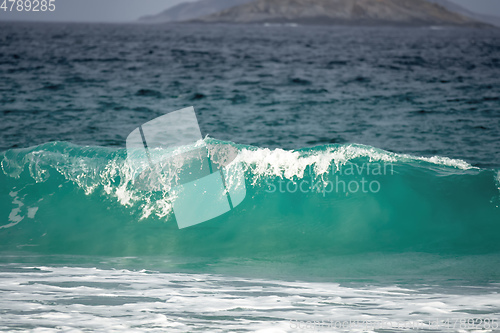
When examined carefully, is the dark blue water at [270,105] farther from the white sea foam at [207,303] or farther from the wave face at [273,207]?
the white sea foam at [207,303]

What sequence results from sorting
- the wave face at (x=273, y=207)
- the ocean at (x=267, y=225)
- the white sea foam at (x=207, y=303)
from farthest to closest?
the wave face at (x=273, y=207) < the ocean at (x=267, y=225) < the white sea foam at (x=207, y=303)

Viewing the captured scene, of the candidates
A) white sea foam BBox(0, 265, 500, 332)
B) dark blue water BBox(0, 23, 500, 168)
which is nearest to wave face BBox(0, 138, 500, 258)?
white sea foam BBox(0, 265, 500, 332)

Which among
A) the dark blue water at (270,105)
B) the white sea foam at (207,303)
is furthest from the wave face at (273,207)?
the dark blue water at (270,105)

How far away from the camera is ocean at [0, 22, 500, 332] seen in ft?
17.3

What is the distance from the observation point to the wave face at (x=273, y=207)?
834cm

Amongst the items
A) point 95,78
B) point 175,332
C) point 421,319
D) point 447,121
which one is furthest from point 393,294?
point 95,78

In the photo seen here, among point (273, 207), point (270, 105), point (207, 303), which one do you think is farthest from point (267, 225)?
point (270, 105)

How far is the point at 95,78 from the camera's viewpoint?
23.9 metres

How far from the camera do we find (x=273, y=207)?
938 cm

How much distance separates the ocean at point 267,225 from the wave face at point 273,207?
31 mm

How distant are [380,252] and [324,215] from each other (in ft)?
4.50

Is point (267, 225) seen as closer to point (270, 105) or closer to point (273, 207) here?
point (273, 207)

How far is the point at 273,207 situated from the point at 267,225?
1.65 feet

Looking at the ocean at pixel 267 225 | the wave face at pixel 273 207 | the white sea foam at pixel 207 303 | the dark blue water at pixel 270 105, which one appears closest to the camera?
the white sea foam at pixel 207 303
